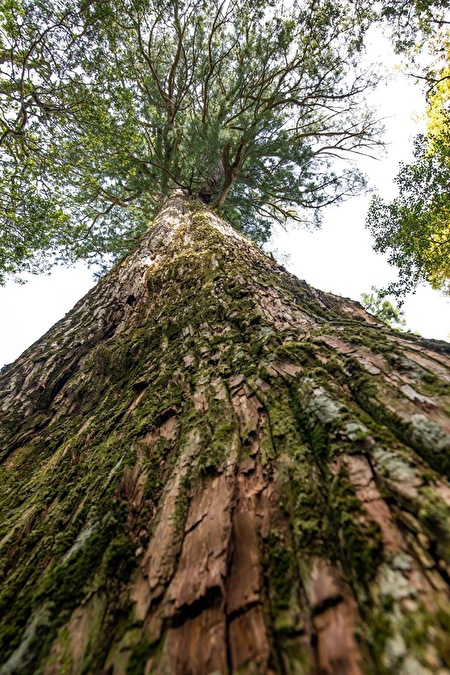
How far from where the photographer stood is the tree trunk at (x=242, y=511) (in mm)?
662

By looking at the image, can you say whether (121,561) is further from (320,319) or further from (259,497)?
(320,319)

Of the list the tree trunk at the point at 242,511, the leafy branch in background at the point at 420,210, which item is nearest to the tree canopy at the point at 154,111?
the leafy branch in background at the point at 420,210

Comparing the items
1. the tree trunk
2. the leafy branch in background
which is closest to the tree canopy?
the leafy branch in background

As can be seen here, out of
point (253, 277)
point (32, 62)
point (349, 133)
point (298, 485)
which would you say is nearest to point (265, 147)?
point (349, 133)

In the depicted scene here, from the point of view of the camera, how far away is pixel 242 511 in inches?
37.7

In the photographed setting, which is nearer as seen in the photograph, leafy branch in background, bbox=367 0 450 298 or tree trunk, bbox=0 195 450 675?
tree trunk, bbox=0 195 450 675

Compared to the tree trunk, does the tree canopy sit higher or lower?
higher

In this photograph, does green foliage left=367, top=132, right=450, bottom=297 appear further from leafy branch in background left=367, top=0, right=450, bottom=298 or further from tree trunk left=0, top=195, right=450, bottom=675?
tree trunk left=0, top=195, right=450, bottom=675

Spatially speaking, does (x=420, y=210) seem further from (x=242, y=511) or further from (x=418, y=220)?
(x=242, y=511)

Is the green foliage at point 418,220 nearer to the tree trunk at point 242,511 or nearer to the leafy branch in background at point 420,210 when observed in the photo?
the leafy branch in background at point 420,210

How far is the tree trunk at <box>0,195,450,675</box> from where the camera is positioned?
66 centimetres

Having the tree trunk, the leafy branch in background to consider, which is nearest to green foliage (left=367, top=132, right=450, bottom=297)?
the leafy branch in background

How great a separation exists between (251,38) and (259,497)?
8.75 m

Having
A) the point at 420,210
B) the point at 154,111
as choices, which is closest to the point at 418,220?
the point at 420,210
